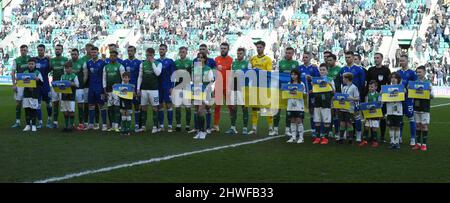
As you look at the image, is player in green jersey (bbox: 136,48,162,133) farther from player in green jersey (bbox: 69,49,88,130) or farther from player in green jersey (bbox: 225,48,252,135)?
player in green jersey (bbox: 225,48,252,135)

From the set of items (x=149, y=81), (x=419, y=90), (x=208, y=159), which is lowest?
(x=208, y=159)

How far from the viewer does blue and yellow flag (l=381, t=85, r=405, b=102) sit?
12.1 meters

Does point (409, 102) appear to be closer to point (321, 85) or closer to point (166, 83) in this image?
point (321, 85)

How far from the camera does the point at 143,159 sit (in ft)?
34.6

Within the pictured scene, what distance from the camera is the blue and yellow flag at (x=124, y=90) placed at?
14015mm

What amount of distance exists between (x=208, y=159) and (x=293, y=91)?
3056mm

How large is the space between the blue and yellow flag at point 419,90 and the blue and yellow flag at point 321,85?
151cm

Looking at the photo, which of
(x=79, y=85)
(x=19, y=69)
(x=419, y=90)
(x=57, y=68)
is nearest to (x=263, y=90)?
(x=419, y=90)

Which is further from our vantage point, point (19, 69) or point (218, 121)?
point (218, 121)

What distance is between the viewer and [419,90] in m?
12.3

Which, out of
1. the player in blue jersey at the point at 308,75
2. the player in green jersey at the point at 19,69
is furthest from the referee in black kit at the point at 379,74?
the player in green jersey at the point at 19,69

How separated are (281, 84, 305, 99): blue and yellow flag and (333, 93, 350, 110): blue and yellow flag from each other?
0.65 m

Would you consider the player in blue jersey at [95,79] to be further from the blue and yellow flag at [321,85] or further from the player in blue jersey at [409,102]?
the player in blue jersey at [409,102]

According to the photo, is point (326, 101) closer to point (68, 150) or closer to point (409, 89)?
point (409, 89)
